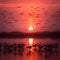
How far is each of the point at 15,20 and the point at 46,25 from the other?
0.91ft

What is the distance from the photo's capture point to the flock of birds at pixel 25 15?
2.86m

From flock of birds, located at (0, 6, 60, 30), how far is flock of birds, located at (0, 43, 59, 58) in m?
0.27

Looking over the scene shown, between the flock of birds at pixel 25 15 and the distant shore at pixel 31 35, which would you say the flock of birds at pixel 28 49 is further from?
the flock of birds at pixel 25 15

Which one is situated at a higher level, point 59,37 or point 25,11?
point 25,11

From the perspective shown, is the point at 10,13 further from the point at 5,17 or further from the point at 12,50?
the point at 12,50

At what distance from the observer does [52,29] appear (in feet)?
9.18

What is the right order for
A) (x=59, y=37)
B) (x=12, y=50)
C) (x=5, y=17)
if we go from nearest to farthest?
(x=12, y=50)
(x=59, y=37)
(x=5, y=17)

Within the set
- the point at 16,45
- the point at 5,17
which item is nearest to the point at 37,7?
the point at 5,17

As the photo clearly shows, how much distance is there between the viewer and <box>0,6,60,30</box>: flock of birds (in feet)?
9.37

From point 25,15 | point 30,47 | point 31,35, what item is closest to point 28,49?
point 30,47

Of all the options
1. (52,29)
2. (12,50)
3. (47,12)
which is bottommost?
(12,50)

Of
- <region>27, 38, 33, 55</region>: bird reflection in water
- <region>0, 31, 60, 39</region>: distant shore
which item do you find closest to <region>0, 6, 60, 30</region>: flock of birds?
<region>0, 31, 60, 39</region>: distant shore

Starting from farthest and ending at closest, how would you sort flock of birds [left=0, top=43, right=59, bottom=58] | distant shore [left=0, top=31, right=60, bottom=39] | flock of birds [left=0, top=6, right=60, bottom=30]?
flock of birds [left=0, top=6, right=60, bottom=30] < distant shore [left=0, top=31, right=60, bottom=39] < flock of birds [left=0, top=43, right=59, bottom=58]

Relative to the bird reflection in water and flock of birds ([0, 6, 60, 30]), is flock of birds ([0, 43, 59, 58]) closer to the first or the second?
the bird reflection in water
